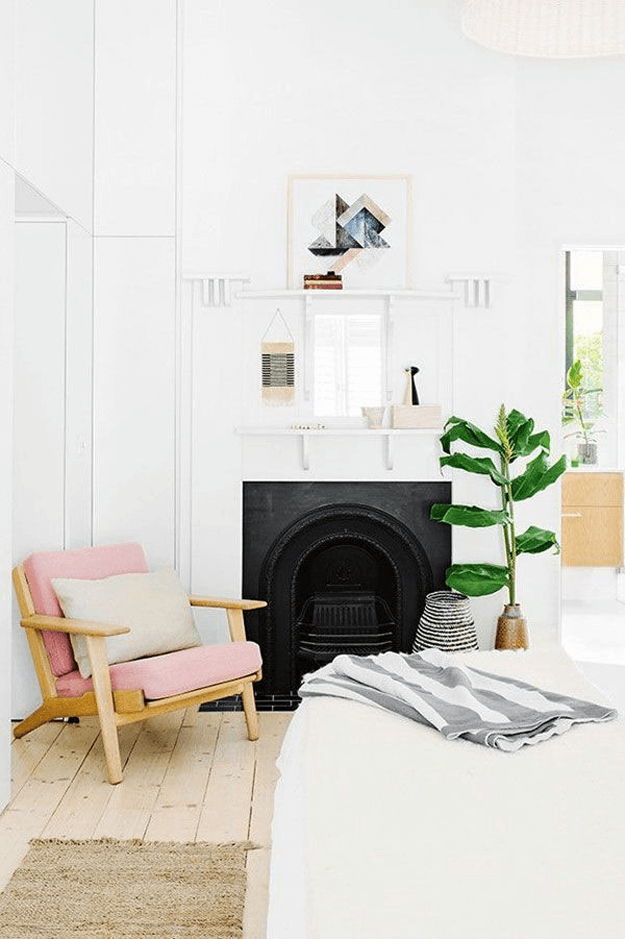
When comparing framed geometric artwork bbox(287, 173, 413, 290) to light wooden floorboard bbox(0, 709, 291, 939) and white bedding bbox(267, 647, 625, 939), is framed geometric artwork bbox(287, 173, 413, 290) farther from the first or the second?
white bedding bbox(267, 647, 625, 939)

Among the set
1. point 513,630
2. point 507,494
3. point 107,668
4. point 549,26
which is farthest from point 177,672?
point 549,26

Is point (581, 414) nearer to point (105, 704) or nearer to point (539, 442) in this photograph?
point (539, 442)

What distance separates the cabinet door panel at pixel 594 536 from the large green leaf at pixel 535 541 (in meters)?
2.47

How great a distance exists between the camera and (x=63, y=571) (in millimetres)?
4160

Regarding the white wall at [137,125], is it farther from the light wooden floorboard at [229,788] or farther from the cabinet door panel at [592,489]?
the cabinet door panel at [592,489]

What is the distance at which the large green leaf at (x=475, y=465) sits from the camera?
463 cm

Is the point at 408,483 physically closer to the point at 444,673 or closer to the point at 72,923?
the point at 444,673

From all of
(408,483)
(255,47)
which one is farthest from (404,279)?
(255,47)

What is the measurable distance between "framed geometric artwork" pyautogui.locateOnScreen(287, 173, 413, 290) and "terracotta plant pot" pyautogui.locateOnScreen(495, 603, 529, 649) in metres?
1.58

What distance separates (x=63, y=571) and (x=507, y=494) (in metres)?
1.97

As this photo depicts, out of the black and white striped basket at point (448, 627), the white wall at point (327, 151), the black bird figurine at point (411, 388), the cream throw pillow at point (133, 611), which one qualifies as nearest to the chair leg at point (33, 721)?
the cream throw pillow at point (133, 611)

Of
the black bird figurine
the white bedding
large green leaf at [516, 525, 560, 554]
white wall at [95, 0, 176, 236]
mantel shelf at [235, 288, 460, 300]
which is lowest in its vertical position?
the white bedding

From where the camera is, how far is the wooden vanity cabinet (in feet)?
23.2

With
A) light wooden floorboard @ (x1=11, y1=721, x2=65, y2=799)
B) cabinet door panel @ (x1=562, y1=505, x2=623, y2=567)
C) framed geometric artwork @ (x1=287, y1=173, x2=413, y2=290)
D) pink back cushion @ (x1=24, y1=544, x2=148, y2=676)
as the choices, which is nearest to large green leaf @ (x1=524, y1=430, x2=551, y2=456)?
framed geometric artwork @ (x1=287, y1=173, x2=413, y2=290)
